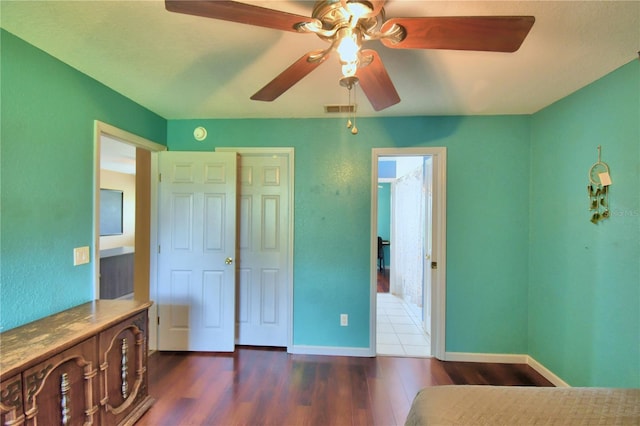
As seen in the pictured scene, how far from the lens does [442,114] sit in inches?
99.5

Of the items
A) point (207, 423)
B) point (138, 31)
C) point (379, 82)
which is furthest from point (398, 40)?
point (207, 423)

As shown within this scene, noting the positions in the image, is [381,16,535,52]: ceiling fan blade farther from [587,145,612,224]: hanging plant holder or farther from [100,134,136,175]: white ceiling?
[100,134,136,175]: white ceiling

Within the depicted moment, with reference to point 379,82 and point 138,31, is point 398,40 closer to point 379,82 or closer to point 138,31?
point 379,82

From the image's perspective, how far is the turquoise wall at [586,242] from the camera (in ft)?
5.40

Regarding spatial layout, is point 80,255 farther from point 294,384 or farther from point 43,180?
point 294,384

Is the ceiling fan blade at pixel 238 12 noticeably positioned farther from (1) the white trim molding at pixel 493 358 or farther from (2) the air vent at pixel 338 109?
(1) the white trim molding at pixel 493 358

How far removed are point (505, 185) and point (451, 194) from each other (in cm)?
50

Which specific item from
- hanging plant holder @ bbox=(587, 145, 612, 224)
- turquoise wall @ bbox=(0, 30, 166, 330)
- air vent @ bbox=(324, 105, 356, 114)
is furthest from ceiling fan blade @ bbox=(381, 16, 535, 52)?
turquoise wall @ bbox=(0, 30, 166, 330)

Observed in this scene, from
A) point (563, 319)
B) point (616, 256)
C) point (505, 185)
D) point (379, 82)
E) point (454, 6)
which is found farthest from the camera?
point (505, 185)

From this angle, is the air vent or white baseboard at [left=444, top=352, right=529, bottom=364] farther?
white baseboard at [left=444, top=352, right=529, bottom=364]

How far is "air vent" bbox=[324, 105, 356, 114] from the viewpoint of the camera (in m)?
2.38

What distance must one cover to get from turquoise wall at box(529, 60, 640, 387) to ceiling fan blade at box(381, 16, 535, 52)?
53.8 inches

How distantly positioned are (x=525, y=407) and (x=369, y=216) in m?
1.77

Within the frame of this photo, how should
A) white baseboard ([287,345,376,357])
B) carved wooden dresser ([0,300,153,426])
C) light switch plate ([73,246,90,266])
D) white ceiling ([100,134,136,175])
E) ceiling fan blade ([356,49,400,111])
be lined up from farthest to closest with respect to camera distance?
white ceiling ([100,134,136,175])
white baseboard ([287,345,376,357])
light switch plate ([73,246,90,266])
ceiling fan blade ([356,49,400,111])
carved wooden dresser ([0,300,153,426])
